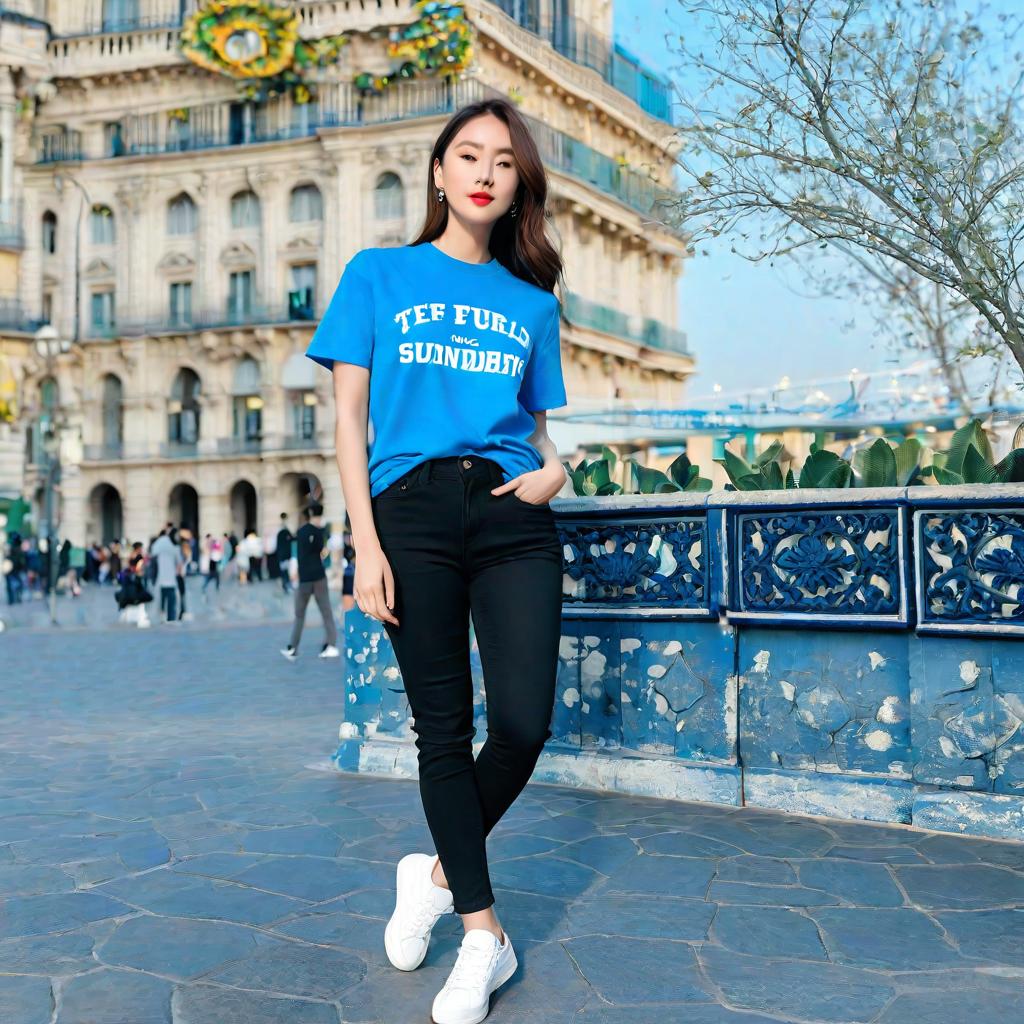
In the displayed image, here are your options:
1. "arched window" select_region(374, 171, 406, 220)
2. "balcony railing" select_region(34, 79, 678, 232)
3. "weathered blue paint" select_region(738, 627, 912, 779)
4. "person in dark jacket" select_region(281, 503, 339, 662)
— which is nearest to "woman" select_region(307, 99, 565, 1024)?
"weathered blue paint" select_region(738, 627, 912, 779)

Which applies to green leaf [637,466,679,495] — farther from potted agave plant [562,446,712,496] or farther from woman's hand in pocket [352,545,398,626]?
woman's hand in pocket [352,545,398,626]

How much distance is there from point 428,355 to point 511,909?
1523 mm

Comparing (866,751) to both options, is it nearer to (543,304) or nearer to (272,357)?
(543,304)

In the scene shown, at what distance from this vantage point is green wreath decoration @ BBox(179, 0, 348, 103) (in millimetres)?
39719

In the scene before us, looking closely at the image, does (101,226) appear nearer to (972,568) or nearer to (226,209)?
(226,209)

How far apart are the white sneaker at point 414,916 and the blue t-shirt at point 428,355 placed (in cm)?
92

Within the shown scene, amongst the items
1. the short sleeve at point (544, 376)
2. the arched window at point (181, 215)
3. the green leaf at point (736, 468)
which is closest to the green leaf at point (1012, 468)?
the green leaf at point (736, 468)

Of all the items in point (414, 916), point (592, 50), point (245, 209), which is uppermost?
point (592, 50)

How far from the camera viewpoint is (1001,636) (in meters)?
4.02

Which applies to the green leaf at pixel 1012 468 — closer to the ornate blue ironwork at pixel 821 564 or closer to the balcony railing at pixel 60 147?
the ornate blue ironwork at pixel 821 564

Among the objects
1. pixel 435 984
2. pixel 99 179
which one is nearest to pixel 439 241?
pixel 435 984

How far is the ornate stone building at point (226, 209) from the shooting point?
129 feet

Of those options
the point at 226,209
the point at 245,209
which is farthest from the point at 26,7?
the point at 245,209

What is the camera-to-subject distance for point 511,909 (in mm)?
3418
